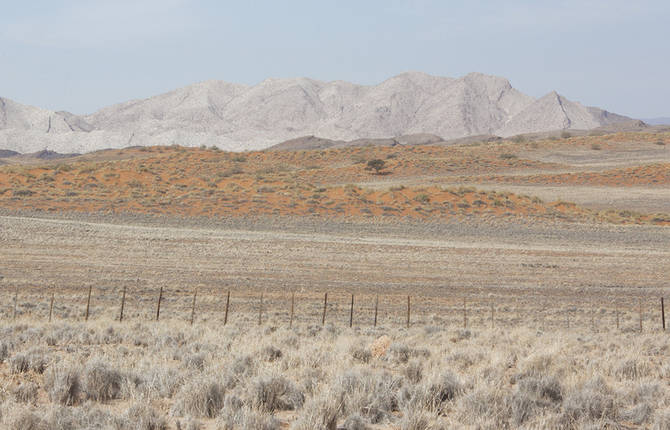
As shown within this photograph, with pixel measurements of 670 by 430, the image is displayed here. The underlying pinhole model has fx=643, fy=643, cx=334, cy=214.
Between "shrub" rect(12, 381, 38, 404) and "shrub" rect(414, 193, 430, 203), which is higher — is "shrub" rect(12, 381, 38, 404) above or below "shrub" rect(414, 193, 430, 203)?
below

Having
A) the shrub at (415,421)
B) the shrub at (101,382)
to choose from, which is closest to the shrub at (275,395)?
the shrub at (415,421)

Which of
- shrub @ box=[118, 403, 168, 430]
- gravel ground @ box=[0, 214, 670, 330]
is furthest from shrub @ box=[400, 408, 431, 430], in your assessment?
gravel ground @ box=[0, 214, 670, 330]

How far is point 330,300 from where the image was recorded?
25469mm

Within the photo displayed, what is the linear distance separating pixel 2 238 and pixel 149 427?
34.2 meters

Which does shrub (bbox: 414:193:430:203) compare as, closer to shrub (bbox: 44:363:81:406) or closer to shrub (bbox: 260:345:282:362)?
shrub (bbox: 260:345:282:362)

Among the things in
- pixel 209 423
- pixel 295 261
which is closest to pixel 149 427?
pixel 209 423

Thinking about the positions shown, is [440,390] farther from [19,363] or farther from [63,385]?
[19,363]

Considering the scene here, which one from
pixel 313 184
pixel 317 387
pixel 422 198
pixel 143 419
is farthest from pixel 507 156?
pixel 143 419

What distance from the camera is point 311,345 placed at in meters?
13.9

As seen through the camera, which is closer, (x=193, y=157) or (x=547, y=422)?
(x=547, y=422)

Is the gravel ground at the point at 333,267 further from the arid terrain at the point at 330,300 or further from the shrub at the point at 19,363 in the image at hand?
the shrub at the point at 19,363

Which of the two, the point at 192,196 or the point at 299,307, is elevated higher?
the point at 192,196

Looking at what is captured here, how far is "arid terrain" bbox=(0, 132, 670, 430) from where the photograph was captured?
897 cm

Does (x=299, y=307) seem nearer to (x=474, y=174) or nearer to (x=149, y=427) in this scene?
Result: (x=149, y=427)
